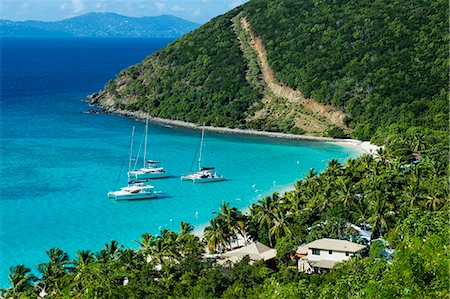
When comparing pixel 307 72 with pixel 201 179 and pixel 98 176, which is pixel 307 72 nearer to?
pixel 201 179

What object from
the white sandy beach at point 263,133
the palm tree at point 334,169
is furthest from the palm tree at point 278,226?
the white sandy beach at point 263,133

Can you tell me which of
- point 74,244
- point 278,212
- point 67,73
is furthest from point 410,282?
point 67,73

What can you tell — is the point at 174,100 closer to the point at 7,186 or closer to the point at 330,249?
the point at 7,186

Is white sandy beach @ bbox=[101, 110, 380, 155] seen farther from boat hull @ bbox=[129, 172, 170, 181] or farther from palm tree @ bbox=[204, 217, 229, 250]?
palm tree @ bbox=[204, 217, 229, 250]

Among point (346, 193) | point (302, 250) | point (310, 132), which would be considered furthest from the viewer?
point (310, 132)

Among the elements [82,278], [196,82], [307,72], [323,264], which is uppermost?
[307,72]

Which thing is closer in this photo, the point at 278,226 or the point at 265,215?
the point at 278,226

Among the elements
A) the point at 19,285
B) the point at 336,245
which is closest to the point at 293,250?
the point at 336,245
